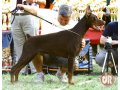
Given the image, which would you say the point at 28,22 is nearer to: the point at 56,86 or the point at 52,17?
the point at 52,17

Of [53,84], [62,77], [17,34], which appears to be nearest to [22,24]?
[17,34]

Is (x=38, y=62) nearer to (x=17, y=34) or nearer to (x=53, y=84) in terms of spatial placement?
(x=53, y=84)

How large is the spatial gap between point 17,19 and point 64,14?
0.90 m

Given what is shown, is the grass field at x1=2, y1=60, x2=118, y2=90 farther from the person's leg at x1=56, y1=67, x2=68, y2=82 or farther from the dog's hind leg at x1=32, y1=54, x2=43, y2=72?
the dog's hind leg at x1=32, y1=54, x2=43, y2=72

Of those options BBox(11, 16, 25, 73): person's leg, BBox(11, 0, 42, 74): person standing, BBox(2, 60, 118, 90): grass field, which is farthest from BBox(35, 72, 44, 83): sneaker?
BBox(11, 16, 25, 73): person's leg

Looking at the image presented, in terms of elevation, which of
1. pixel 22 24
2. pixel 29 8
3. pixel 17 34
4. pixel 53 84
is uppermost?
pixel 29 8

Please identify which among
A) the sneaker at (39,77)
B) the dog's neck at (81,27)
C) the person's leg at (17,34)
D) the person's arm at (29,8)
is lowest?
the sneaker at (39,77)

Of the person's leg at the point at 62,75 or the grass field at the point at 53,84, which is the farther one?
the person's leg at the point at 62,75

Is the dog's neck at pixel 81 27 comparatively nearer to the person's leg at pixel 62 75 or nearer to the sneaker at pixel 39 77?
the person's leg at pixel 62 75

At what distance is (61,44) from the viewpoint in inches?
222

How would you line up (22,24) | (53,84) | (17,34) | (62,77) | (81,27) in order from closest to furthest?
1. (53,84)
2. (81,27)
3. (62,77)
4. (22,24)
5. (17,34)

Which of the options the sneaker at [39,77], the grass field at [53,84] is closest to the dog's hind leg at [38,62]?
the sneaker at [39,77]

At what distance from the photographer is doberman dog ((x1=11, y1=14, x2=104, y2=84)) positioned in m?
5.59

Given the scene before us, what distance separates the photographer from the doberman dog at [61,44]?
559cm
